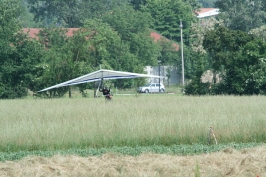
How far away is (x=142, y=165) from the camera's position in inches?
568

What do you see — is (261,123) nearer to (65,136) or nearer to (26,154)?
(65,136)

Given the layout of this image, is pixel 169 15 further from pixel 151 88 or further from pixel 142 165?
pixel 142 165

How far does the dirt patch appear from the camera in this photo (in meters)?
13.8

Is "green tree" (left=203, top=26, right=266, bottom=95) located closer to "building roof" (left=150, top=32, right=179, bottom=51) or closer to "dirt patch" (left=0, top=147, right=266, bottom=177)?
"dirt patch" (left=0, top=147, right=266, bottom=177)

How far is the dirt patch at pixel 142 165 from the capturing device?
45.4 ft

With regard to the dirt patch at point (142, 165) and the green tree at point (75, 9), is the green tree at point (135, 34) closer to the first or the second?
the green tree at point (75, 9)

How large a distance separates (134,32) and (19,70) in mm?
25204

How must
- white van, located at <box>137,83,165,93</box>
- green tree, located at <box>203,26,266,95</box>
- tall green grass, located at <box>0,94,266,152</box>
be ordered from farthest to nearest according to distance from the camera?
1. white van, located at <box>137,83,165,93</box>
2. green tree, located at <box>203,26,266,95</box>
3. tall green grass, located at <box>0,94,266,152</box>

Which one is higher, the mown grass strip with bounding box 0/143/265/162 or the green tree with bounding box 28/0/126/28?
the green tree with bounding box 28/0/126/28

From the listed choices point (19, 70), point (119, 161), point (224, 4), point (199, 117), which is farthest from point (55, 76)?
point (224, 4)

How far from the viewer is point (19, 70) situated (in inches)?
1690

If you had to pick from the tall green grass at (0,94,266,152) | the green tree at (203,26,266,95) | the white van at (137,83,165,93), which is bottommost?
the tall green grass at (0,94,266,152)

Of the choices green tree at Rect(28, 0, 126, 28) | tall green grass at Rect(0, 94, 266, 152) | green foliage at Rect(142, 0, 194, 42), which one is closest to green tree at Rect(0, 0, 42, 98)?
tall green grass at Rect(0, 94, 266, 152)

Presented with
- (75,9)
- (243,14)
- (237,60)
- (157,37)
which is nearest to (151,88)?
(157,37)
